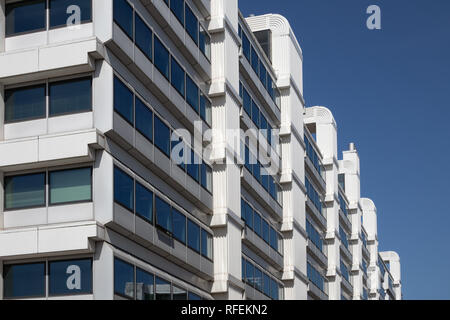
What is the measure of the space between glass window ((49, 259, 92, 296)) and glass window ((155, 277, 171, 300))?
5690 mm

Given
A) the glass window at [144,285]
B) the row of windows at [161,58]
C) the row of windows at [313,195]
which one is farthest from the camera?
the row of windows at [313,195]

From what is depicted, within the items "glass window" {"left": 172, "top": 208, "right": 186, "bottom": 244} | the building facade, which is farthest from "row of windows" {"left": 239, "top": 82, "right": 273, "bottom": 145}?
"glass window" {"left": 172, "top": 208, "right": 186, "bottom": 244}

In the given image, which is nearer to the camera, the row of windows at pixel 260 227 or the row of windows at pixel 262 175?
the row of windows at pixel 260 227

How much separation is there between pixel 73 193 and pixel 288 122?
35072 millimetres

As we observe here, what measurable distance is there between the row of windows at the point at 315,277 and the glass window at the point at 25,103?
40.8 m

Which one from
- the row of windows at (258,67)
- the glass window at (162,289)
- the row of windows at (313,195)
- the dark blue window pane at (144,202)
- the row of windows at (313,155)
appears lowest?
the glass window at (162,289)

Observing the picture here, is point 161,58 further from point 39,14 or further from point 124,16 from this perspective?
point 39,14

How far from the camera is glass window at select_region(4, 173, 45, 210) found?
115 feet

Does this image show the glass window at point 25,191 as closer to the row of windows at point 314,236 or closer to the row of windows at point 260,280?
the row of windows at point 260,280

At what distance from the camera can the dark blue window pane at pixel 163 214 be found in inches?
1586

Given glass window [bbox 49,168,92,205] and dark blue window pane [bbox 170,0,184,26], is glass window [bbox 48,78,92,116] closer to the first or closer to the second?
glass window [bbox 49,168,92,205]

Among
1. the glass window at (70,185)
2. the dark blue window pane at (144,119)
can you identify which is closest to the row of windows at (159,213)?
the glass window at (70,185)
